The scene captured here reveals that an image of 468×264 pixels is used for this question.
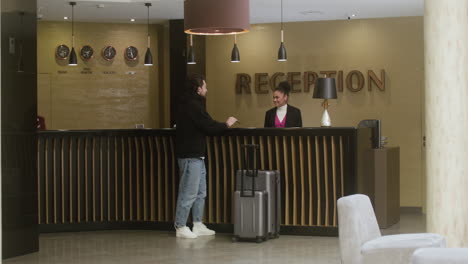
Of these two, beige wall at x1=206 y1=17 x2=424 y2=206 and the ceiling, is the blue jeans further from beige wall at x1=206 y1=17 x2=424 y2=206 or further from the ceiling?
beige wall at x1=206 y1=17 x2=424 y2=206

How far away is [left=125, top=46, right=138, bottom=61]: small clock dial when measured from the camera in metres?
14.6

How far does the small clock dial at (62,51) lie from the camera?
14328 millimetres

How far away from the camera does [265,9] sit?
1266 centimetres

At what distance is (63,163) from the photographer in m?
10.2

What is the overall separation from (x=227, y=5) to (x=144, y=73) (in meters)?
7.79

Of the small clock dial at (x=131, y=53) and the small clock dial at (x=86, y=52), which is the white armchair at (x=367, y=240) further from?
the small clock dial at (x=86, y=52)

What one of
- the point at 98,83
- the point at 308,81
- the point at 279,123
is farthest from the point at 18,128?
the point at 308,81

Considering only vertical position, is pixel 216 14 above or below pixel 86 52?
below

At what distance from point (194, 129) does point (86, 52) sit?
18.2 ft

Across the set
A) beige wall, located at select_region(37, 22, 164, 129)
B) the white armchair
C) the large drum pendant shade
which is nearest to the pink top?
the large drum pendant shade

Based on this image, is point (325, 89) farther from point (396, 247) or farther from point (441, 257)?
point (441, 257)

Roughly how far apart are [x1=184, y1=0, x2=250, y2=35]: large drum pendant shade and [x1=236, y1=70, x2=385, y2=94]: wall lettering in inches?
252

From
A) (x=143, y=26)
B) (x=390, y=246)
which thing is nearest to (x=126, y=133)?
(x=143, y=26)

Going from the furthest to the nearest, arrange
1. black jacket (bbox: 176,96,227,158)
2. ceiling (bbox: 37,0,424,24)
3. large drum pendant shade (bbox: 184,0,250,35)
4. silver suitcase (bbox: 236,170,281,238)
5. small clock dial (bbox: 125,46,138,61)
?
small clock dial (bbox: 125,46,138,61)
ceiling (bbox: 37,0,424,24)
black jacket (bbox: 176,96,227,158)
silver suitcase (bbox: 236,170,281,238)
large drum pendant shade (bbox: 184,0,250,35)
